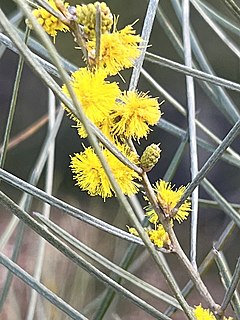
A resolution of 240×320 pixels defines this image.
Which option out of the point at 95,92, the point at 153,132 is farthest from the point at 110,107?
the point at 153,132

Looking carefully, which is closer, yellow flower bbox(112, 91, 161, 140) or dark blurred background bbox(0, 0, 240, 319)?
yellow flower bbox(112, 91, 161, 140)

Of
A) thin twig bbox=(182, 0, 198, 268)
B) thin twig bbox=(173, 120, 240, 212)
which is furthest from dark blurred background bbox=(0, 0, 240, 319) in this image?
thin twig bbox=(173, 120, 240, 212)

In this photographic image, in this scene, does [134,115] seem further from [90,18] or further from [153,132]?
[153,132]

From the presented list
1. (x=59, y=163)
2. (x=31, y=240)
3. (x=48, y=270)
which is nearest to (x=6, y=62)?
(x=59, y=163)

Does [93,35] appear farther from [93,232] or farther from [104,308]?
[93,232]

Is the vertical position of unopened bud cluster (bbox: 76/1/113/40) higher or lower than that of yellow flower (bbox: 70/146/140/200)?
higher

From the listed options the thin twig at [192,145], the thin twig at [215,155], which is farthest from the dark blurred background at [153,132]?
the thin twig at [215,155]

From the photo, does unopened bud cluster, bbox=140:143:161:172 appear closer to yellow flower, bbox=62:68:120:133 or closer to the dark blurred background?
yellow flower, bbox=62:68:120:133
